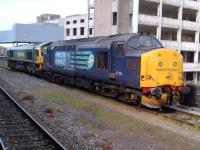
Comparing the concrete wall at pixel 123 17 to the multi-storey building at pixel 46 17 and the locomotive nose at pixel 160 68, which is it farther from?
the multi-storey building at pixel 46 17

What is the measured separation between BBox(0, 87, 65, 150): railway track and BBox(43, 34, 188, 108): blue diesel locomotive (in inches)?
211

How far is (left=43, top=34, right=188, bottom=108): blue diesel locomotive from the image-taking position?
16.9 m

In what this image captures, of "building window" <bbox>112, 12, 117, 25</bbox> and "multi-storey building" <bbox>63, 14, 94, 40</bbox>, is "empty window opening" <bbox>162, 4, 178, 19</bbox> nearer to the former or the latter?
"building window" <bbox>112, 12, 117, 25</bbox>

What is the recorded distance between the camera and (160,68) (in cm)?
1703

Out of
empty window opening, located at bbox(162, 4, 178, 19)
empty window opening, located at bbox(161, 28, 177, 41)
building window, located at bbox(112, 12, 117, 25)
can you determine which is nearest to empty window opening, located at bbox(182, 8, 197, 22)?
empty window opening, located at bbox(162, 4, 178, 19)

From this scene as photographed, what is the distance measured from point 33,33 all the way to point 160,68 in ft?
248

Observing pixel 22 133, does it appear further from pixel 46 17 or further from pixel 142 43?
pixel 46 17

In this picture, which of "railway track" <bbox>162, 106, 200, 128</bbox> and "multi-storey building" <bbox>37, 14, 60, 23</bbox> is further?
"multi-storey building" <bbox>37, 14, 60, 23</bbox>

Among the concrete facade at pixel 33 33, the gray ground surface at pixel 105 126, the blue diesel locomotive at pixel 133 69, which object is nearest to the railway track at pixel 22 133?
the gray ground surface at pixel 105 126

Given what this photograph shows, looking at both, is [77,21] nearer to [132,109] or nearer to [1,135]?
[132,109]

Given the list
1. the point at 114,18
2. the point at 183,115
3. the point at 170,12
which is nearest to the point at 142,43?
the point at 183,115

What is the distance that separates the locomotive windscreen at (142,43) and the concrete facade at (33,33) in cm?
7188

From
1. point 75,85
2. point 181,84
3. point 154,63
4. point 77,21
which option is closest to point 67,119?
point 154,63

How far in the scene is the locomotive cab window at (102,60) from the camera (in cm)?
2037
